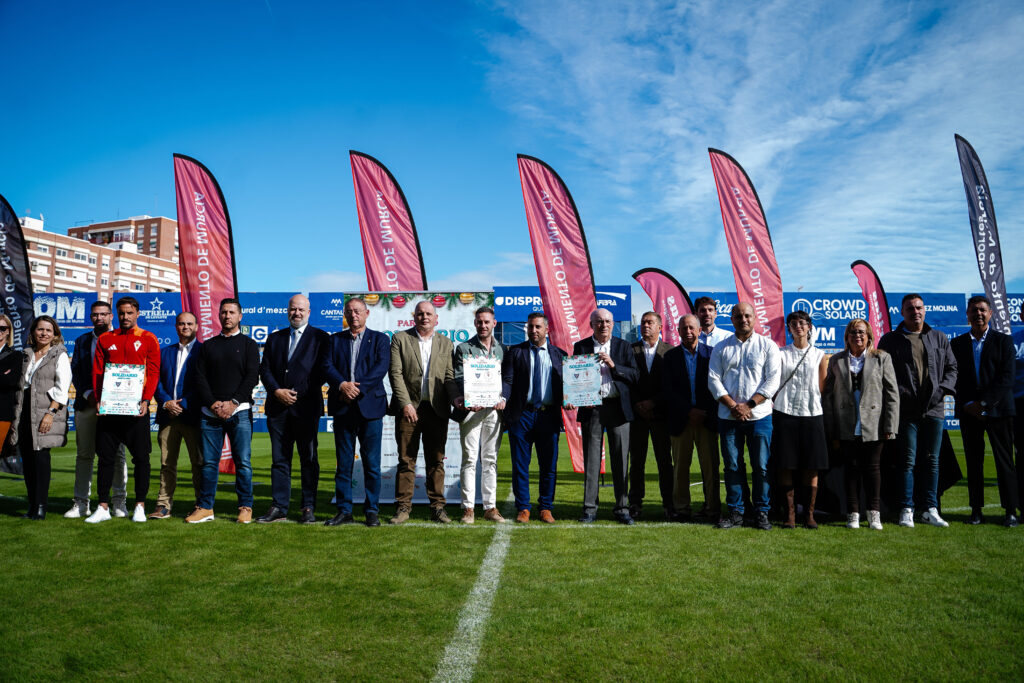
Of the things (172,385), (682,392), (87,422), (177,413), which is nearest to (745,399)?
(682,392)

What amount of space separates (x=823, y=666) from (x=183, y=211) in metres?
9.97

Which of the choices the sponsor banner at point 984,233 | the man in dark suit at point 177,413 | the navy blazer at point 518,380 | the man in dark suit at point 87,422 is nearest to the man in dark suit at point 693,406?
the navy blazer at point 518,380

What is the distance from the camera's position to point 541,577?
4.10m

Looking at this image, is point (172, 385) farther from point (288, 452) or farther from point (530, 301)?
point (530, 301)

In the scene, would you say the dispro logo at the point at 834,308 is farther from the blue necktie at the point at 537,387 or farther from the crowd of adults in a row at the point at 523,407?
the blue necktie at the point at 537,387

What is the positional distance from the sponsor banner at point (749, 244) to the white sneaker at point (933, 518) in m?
4.56

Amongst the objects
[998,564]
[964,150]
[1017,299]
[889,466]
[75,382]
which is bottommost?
[998,564]

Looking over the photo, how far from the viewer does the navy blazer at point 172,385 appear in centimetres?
602

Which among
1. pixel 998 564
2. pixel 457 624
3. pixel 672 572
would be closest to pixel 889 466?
pixel 998 564

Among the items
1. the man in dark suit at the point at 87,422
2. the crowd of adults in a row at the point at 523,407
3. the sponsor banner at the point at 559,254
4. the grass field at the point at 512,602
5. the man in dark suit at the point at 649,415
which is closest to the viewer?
the grass field at the point at 512,602

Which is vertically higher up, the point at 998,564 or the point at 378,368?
the point at 378,368

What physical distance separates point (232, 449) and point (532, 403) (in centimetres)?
287

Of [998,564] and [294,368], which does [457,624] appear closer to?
[294,368]

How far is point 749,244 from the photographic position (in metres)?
10.3
